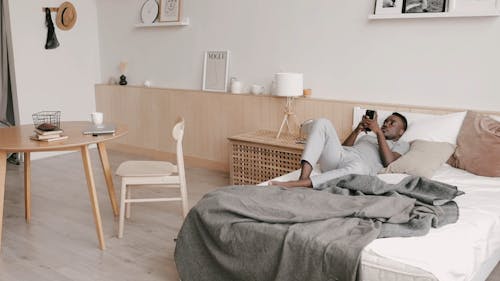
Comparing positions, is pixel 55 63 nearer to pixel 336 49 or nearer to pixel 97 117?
pixel 97 117

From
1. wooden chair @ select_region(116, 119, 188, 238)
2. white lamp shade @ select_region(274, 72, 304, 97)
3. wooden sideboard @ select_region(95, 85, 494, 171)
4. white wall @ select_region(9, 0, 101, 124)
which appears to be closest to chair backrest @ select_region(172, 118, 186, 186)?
wooden chair @ select_region(116, 119, 188, 238)

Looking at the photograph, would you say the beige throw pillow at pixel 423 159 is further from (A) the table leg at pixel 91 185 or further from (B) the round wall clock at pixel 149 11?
(B) the round wall clock at pixel 149 11

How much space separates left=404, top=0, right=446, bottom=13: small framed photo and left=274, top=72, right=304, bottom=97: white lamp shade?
98 cm

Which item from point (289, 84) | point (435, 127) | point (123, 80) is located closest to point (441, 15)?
point (435, 127)

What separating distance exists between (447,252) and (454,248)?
0.22ft

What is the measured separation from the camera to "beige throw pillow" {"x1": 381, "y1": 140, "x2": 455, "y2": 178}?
3062mm

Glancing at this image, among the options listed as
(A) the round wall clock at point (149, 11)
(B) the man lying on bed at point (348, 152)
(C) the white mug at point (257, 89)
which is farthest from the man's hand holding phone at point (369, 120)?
(A) the round wall clock at point (149, 11)

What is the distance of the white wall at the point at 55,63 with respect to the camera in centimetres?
507

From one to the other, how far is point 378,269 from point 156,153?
12.5ft

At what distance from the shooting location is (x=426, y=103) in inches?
147

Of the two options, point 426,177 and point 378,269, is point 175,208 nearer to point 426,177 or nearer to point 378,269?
point 426,177

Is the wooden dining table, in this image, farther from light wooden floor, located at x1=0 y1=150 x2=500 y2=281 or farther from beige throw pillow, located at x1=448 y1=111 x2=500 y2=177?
beige throw pillow, located at x1=448 y1=111 x2=500 y2=177

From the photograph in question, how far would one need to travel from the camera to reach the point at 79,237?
3.19 m

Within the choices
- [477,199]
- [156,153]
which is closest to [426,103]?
[477,199]
